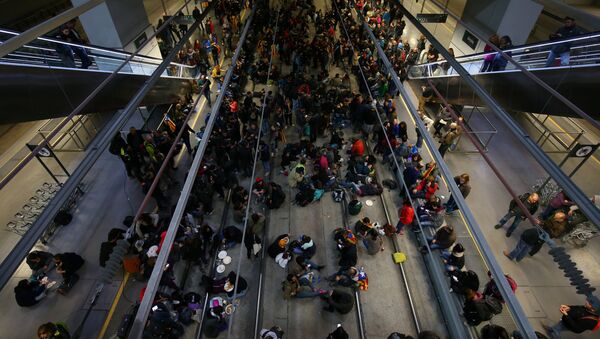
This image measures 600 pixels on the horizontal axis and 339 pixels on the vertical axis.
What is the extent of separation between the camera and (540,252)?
836cm

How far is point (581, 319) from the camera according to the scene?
5.88 meters

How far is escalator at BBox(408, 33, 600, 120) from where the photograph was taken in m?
6.68

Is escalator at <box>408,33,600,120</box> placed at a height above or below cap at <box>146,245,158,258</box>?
above

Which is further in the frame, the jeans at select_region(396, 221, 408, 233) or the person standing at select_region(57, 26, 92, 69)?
the jeans at select_region(396, 221, 408, 233)

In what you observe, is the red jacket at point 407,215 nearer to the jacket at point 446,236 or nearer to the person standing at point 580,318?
the jacket at point 446,236

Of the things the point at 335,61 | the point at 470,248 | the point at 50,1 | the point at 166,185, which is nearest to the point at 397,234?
the point at 470,248

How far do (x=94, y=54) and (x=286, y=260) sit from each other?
748 cm

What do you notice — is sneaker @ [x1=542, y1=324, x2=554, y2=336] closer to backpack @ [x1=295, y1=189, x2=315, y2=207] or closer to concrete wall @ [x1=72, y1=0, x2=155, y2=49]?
backpack @ [x1=295, y1=189, x2=315, y2=207]

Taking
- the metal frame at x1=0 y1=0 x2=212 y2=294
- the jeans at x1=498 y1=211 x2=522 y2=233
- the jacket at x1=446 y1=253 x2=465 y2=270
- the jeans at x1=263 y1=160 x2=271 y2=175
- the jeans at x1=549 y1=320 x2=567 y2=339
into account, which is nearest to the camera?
the metal frame at x1=0 y1=0 x2=212 y2=294

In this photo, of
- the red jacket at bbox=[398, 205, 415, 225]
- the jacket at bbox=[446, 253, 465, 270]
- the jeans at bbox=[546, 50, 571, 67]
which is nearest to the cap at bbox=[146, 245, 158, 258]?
the red jacket at bbox=[398, 205, 415, 225]

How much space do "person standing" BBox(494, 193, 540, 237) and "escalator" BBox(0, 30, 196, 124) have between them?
10041mm

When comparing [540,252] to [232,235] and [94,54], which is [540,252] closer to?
[232,235]

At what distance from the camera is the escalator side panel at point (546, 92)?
6.62 metres

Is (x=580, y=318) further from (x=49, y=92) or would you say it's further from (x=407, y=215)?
(x=49, y=92)
